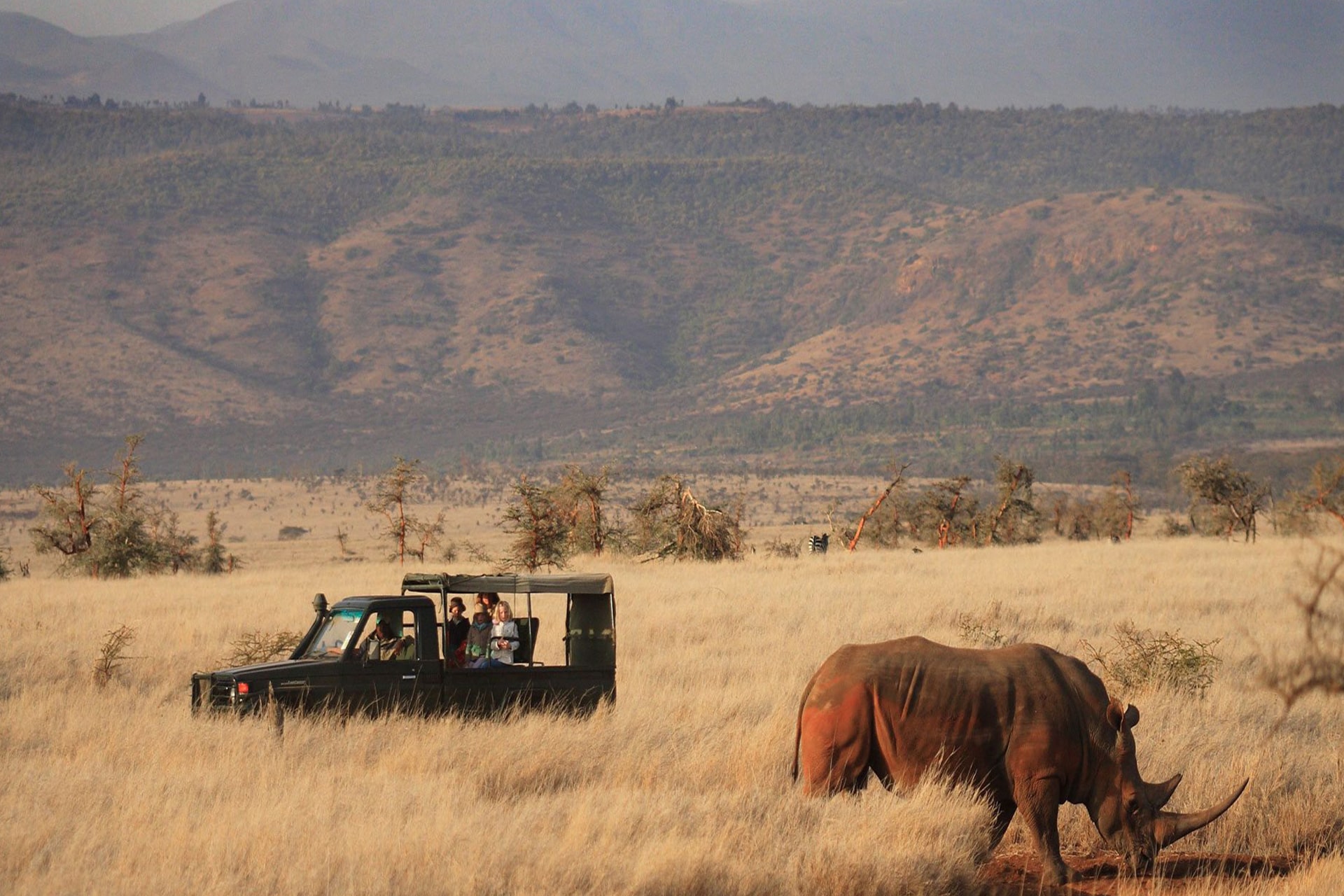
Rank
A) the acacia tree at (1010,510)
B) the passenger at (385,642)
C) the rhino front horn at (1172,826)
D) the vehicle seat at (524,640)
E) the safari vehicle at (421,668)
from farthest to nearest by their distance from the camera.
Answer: the acacia tree at (1010,510)
the vehicle seat at (524,640)
the passenger at (385,642)
the safari vehicle at (421,668)
the rhino front horn at (1172,826)

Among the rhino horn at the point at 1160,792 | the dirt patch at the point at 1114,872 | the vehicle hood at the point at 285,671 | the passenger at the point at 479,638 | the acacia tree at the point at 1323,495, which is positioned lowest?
the dirt patch at the point at 1114,872

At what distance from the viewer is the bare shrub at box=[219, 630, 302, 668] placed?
1588 centimetres

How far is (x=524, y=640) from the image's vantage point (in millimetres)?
13117

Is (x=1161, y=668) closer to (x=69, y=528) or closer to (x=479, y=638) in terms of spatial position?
(x=479, y=638)

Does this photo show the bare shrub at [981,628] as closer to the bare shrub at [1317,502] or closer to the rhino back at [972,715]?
the rhino back at [972,715]

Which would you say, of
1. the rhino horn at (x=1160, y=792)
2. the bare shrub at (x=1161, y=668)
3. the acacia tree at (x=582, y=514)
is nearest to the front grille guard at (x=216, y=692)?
the rhino horn at (x=1160, y=792)

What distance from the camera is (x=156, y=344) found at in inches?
6786

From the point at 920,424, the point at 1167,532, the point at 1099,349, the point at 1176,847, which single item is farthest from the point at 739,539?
the point at 1099,349

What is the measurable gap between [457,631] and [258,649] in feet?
12.7

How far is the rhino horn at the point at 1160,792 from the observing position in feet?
28.5

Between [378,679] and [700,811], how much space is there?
385 cm

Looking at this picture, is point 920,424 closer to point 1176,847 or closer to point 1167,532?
point 1167,532

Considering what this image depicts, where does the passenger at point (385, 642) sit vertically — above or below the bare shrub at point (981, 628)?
above

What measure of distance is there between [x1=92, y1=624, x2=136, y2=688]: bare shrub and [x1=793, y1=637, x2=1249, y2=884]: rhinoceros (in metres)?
9.17
